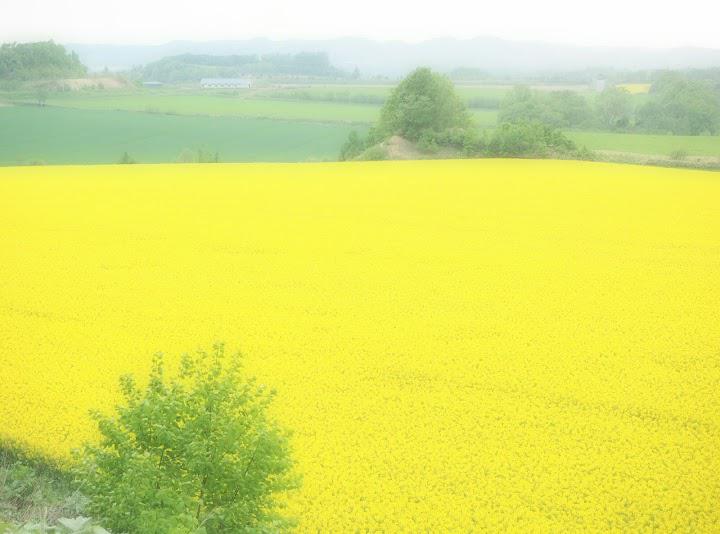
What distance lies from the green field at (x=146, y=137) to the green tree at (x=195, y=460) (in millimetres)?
44584

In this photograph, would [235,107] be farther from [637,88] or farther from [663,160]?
[637,88]

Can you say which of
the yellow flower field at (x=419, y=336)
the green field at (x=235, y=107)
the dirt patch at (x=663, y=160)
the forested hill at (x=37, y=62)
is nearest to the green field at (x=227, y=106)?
the green field at (x=235, y=107)

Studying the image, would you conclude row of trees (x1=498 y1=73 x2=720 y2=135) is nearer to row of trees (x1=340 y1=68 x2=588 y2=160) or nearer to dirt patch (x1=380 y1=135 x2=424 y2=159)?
row of trees (x1=340 y1=68 x2=588 y2=160)

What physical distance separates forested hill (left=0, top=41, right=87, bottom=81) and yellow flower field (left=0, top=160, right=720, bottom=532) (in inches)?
2785

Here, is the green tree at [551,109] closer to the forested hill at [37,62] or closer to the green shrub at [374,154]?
the green shrub at [374,154]

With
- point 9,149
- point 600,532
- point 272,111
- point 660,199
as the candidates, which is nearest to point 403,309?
point 600,532

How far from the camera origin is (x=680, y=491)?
934 centimetres

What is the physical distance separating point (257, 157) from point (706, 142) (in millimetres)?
34057

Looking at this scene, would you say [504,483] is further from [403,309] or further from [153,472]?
[403,309]

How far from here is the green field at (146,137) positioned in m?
51.8

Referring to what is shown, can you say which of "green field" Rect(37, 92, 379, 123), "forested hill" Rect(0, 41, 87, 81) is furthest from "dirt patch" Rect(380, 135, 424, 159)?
"forested hill" Rect(0, 41, 87, 81)

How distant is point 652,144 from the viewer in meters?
54.3

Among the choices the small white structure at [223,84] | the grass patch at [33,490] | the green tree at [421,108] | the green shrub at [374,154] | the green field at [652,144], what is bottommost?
the grass patch at [33,490]

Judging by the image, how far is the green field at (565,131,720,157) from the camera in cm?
4981
